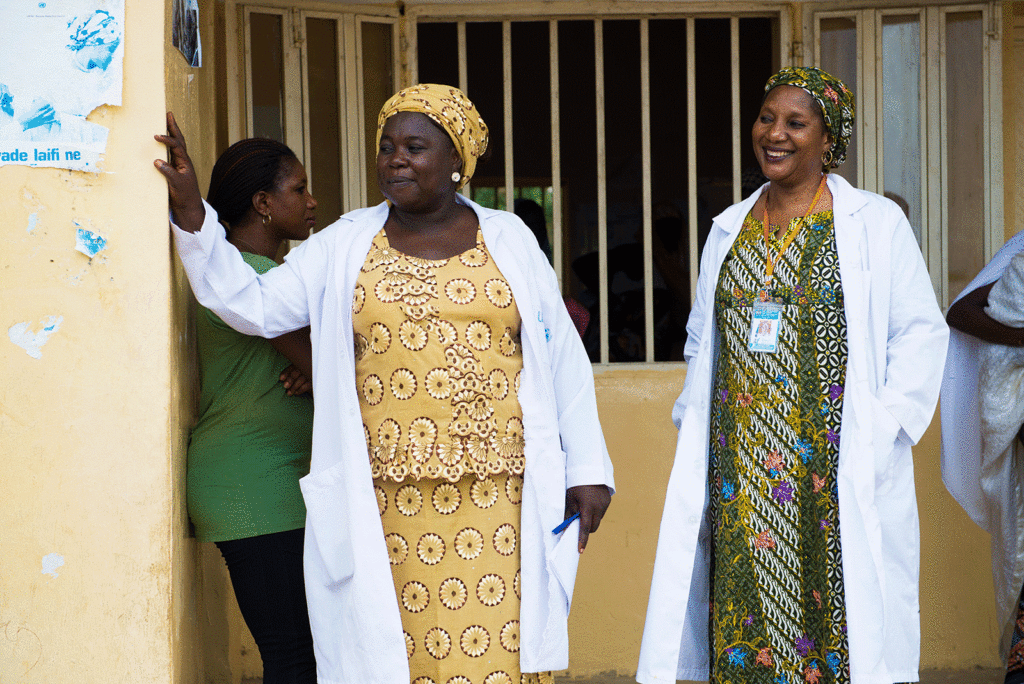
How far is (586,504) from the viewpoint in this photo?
2.99 meters

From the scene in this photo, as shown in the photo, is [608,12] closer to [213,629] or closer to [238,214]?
[238,214]

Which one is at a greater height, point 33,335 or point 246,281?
point 246,281

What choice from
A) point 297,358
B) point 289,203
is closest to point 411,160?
point 289,203

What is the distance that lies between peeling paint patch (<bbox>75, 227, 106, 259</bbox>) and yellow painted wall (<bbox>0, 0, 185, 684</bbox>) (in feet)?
0.04

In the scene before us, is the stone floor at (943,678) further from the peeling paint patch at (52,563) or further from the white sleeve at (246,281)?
the peeling paint patch at (52,563)

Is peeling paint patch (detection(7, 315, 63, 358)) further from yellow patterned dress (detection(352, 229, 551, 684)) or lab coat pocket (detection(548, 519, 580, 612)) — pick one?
lab coat pocket (detection(548, 519, 580, 612))

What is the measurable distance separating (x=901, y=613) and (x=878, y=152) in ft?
6.87

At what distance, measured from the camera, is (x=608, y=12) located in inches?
Answer: 173

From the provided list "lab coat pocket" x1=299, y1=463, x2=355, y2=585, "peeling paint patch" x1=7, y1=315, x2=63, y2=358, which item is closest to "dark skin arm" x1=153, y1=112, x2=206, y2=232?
"peeling paint patch" x1=7, y1=315, x2=63, y2=358

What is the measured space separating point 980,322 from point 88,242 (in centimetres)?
278

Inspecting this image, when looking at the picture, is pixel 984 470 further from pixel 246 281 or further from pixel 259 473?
pixel 246 281

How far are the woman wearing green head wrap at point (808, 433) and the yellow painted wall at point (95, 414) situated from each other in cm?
144

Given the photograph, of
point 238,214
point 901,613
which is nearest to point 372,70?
point 238,214

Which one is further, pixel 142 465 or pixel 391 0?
pixel 391 0
